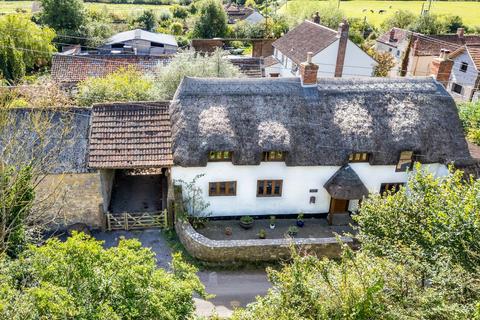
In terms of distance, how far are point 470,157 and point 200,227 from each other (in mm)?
14756

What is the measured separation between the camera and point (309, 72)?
21984mm

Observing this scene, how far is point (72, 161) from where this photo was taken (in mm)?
19672

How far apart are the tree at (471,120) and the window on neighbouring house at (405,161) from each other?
28.2ft

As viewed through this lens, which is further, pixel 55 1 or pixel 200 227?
pixel 55 1

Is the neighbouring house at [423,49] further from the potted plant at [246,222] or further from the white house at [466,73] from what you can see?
the potted plant at [246,222]

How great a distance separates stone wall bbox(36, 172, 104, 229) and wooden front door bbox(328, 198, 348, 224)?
11.9 m

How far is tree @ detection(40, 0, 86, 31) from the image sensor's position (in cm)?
5944

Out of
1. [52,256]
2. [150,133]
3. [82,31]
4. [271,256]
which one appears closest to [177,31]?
[82,31]

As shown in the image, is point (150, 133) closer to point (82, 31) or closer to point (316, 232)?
point (316, 232)

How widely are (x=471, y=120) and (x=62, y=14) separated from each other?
55.5 meters

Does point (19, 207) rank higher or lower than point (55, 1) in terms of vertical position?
lower

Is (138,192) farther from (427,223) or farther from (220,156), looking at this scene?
(427,223)

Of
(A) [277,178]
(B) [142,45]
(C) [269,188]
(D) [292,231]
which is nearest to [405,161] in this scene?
(A) [277,178]

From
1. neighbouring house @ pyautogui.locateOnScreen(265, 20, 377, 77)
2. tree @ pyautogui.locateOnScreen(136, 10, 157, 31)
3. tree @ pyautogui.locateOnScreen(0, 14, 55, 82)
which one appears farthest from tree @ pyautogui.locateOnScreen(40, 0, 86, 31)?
neighbouring house @ pyautogui.locateOnScreen(265, 20, 377, 77)
